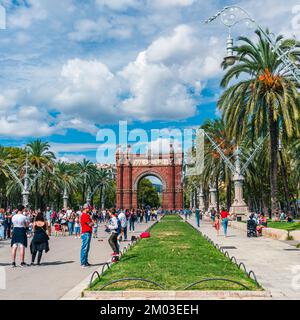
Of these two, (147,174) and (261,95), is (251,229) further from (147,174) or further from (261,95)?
(147,174)

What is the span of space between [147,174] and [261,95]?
68487mm

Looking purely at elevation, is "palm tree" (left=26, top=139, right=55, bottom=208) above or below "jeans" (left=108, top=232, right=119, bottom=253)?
above

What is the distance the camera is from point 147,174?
310ft

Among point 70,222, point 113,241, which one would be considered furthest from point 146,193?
point 113,241

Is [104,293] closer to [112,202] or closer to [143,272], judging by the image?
[143,272]

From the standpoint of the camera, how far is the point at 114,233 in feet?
44.0

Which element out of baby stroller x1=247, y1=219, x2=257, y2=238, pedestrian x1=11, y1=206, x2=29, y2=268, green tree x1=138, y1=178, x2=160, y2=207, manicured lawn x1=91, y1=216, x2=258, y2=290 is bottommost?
manicured lawn x1=91, y1=216, x2=258, y2=290

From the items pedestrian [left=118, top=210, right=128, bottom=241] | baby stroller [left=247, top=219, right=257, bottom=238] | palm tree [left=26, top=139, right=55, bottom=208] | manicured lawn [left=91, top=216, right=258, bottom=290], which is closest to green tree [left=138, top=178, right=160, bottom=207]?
palm tree [left=26, top=139, right=55, bottom=208]

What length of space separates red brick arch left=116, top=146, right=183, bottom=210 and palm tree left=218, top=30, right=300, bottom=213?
6563 centimetres

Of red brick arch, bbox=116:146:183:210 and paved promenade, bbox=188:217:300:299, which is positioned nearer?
paved promenade, bbox=188:217:300:299

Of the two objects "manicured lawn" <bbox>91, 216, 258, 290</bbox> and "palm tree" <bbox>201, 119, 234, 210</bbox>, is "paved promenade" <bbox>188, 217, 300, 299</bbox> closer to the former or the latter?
"manicured lawn" <bbox>91, 216, 258, 290</bbox>

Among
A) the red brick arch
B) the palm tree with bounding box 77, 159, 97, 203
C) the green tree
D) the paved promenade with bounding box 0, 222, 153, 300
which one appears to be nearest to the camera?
the paved promenade with bounding box 0, 222, 153, 300

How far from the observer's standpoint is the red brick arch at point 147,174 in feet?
307

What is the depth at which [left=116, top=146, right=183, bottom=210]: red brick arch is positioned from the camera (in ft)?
307
